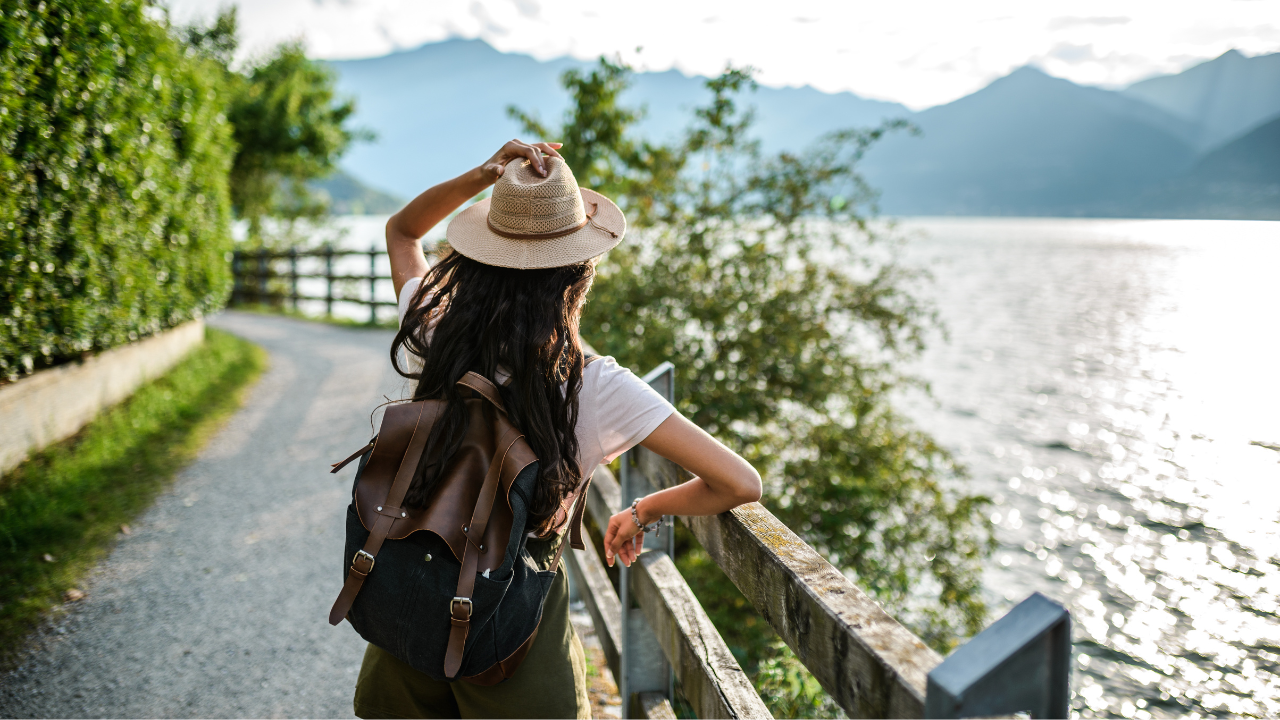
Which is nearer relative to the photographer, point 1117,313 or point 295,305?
point 295,305

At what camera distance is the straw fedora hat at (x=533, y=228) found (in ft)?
4.89

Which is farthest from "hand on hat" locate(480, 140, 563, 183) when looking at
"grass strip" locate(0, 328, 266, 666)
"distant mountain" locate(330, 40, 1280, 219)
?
"grass strip" locate(0, 328, 266, 666)

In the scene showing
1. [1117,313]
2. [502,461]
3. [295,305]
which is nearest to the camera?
[502,461]

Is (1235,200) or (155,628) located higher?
(1235,200)

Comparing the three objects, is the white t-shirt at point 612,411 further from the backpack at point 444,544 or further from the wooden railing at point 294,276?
the wooden railing at point 294,276

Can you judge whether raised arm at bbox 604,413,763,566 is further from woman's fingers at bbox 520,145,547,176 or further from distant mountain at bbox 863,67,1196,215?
distant mountain at bbox 863,67,1196,215

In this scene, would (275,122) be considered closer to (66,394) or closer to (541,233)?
(66,394)

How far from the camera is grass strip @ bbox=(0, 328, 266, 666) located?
3488mm

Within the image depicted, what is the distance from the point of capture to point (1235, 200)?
9977mm

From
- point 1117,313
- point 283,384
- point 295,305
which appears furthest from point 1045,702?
point 1117,313

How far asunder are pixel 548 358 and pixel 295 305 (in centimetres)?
1682

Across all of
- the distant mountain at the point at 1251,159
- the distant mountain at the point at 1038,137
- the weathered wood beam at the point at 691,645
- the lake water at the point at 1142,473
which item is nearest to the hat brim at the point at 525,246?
the weathered wood beam at the point at 691,645

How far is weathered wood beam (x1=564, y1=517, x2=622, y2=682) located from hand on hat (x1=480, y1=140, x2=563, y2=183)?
1.38 metres

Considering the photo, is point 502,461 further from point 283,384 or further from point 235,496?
point 283,384
